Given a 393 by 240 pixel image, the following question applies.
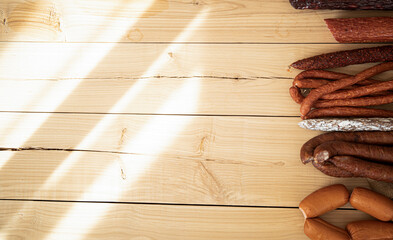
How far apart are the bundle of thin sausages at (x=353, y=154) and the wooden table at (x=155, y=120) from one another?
0.09m

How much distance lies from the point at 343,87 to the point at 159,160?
2.59 feet

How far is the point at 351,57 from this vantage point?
108 centimetres

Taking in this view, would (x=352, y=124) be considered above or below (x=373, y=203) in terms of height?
above

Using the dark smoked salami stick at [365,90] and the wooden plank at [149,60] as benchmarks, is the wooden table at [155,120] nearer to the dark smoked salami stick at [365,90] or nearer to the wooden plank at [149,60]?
the wooden plank at [149,60]

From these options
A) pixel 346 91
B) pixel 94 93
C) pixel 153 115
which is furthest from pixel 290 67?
pixel 94 93

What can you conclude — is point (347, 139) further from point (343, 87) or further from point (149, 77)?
point (149, 77)

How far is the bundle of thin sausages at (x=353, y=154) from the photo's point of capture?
0.96 m

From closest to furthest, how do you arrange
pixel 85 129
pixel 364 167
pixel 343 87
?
pixel 364 167 < pixel 343 87 < pixel 85 129

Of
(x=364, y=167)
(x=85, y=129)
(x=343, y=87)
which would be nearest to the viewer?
(x=364, y=167)

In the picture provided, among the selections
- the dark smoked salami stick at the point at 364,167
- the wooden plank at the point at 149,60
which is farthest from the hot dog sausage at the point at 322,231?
the wooden plank at the point at 149,60

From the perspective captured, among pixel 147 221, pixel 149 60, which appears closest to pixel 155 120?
pixel 149 60

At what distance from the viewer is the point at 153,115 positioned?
1152mm

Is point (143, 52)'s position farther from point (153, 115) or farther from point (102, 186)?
point (102, 186)

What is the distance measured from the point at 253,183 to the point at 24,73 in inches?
43.2
